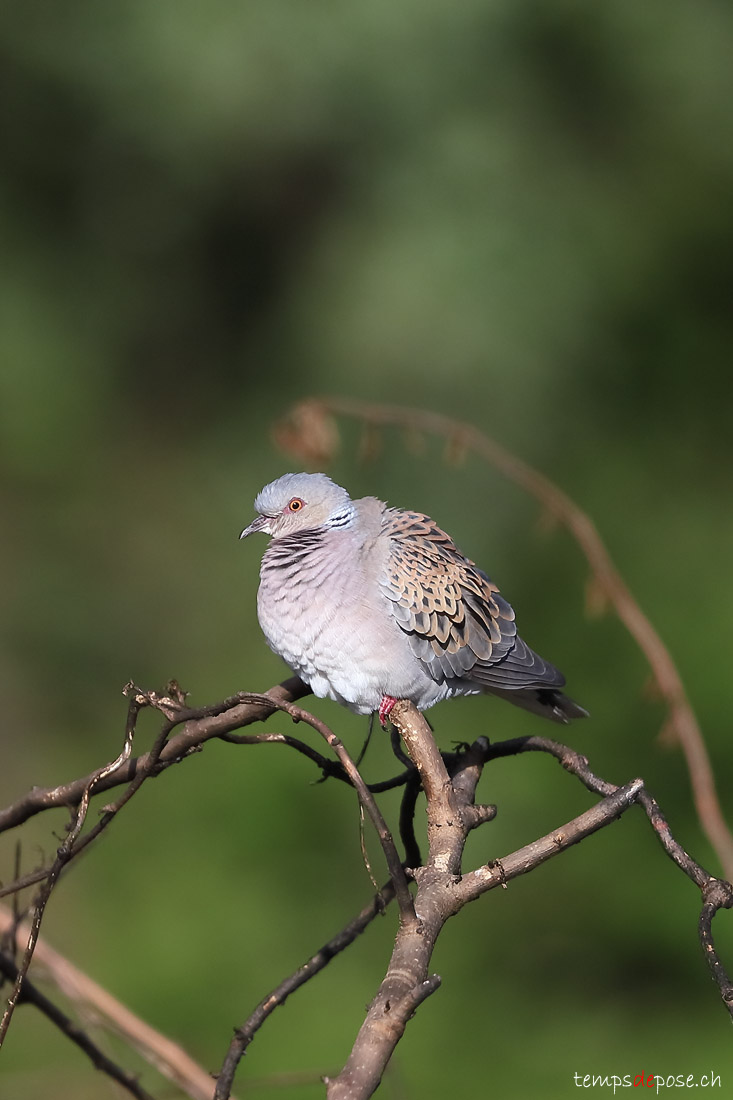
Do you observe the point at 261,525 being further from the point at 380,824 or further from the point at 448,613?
the point at 380,824

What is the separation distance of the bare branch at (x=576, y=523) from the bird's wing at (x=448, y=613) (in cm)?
19

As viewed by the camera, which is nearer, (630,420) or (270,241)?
(630,420)

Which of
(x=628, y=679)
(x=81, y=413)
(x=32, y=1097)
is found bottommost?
(x=32, y=1097)

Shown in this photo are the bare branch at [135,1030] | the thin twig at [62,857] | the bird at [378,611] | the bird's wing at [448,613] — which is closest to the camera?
the thin twig at [62,857]

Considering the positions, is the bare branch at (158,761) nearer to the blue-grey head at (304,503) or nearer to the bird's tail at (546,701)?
the blue-grey head at (304,503)

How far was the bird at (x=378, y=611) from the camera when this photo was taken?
212 cm

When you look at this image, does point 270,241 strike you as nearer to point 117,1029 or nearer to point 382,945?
point 382,945

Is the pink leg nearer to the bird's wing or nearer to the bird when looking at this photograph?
the bird

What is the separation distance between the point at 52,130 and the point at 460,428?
569 centimetres

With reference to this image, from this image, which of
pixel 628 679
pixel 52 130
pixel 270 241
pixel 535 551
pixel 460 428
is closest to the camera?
pixel 460 428

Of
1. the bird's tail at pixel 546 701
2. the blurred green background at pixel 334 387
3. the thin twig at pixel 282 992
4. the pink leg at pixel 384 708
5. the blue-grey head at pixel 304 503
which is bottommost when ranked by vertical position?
the thin twig at pixel 282 992

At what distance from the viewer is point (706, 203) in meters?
6.64

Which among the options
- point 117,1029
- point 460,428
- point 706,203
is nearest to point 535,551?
point 706,203

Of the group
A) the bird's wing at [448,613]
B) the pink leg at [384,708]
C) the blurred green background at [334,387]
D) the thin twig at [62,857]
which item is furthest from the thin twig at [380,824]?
the blurred green background at [334,387]
